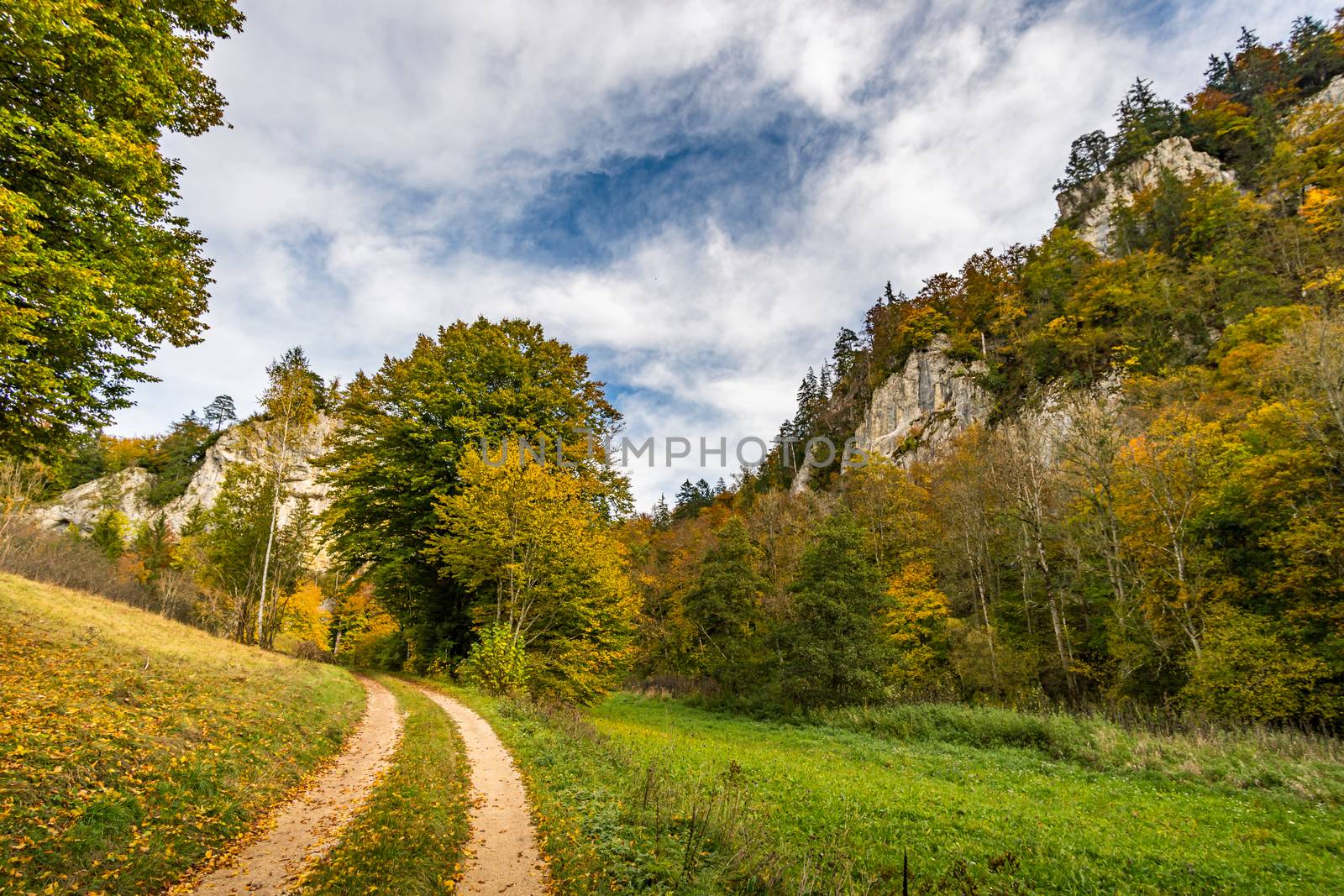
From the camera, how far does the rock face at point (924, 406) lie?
156 feet

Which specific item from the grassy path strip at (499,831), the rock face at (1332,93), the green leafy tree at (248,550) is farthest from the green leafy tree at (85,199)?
the rock face at (1332,93)

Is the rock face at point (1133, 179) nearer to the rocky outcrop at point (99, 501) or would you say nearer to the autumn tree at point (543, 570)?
the autumn tree at point (543, 570)

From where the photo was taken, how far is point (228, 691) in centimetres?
998

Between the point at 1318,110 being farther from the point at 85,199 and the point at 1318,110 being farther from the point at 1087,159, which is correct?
the point at 85,199

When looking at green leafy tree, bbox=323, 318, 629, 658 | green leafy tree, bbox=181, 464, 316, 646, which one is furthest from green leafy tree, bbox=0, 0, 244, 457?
green leafy tree, bbox=181, 464, 316, 646

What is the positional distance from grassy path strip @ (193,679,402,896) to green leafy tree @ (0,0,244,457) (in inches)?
274

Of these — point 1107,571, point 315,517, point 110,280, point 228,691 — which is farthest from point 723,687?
point 110,280

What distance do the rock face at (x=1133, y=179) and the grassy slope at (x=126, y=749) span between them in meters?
67.0

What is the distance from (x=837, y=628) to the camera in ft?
80.0

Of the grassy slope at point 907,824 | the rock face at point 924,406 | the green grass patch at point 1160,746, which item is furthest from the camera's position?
the rock face at point 924,406

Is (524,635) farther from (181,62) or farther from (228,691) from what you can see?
(181,62)

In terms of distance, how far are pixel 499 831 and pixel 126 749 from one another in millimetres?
4401

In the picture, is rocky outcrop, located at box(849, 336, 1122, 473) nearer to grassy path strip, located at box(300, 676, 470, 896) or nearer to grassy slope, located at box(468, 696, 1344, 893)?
grassy slope, located at box(468, 696, 1344, 893)

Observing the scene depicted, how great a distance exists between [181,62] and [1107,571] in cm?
3424
